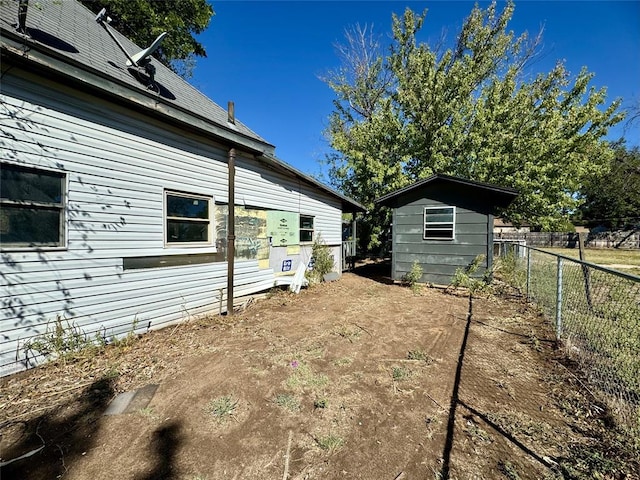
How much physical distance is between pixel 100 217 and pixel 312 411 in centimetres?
390

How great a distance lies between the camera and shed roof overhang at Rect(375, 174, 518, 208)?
705cm

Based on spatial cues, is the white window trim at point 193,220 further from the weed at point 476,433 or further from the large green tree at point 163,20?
the large green tree at point 163,20

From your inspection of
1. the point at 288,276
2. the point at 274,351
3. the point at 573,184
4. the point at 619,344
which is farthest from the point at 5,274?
the point at 573,184

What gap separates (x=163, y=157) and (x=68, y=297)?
2.56 meters

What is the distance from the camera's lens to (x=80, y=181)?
3.64 m

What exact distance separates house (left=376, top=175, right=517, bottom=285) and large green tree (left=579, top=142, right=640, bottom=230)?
93.4 feet

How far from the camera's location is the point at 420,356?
12.1 ft

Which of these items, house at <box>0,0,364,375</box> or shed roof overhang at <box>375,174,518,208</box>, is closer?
house at <box>0,0,364,375</box>

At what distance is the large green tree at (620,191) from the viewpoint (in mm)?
27359

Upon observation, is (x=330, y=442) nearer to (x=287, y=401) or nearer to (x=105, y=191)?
(x=287, y=401)

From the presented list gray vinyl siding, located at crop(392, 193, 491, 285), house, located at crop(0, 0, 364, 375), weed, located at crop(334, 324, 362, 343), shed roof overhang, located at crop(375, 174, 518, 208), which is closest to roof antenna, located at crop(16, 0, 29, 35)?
house, located at crop(0, 0, 364, 375)

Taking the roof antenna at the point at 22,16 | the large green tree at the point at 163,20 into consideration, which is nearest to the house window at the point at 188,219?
the roof antenna at the point at 22,16

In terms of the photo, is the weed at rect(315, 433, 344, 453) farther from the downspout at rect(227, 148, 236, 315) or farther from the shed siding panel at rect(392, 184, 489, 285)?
the shed siding panel at rect(392, 184, 489, 285)

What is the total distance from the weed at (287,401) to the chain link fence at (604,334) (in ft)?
9.28
